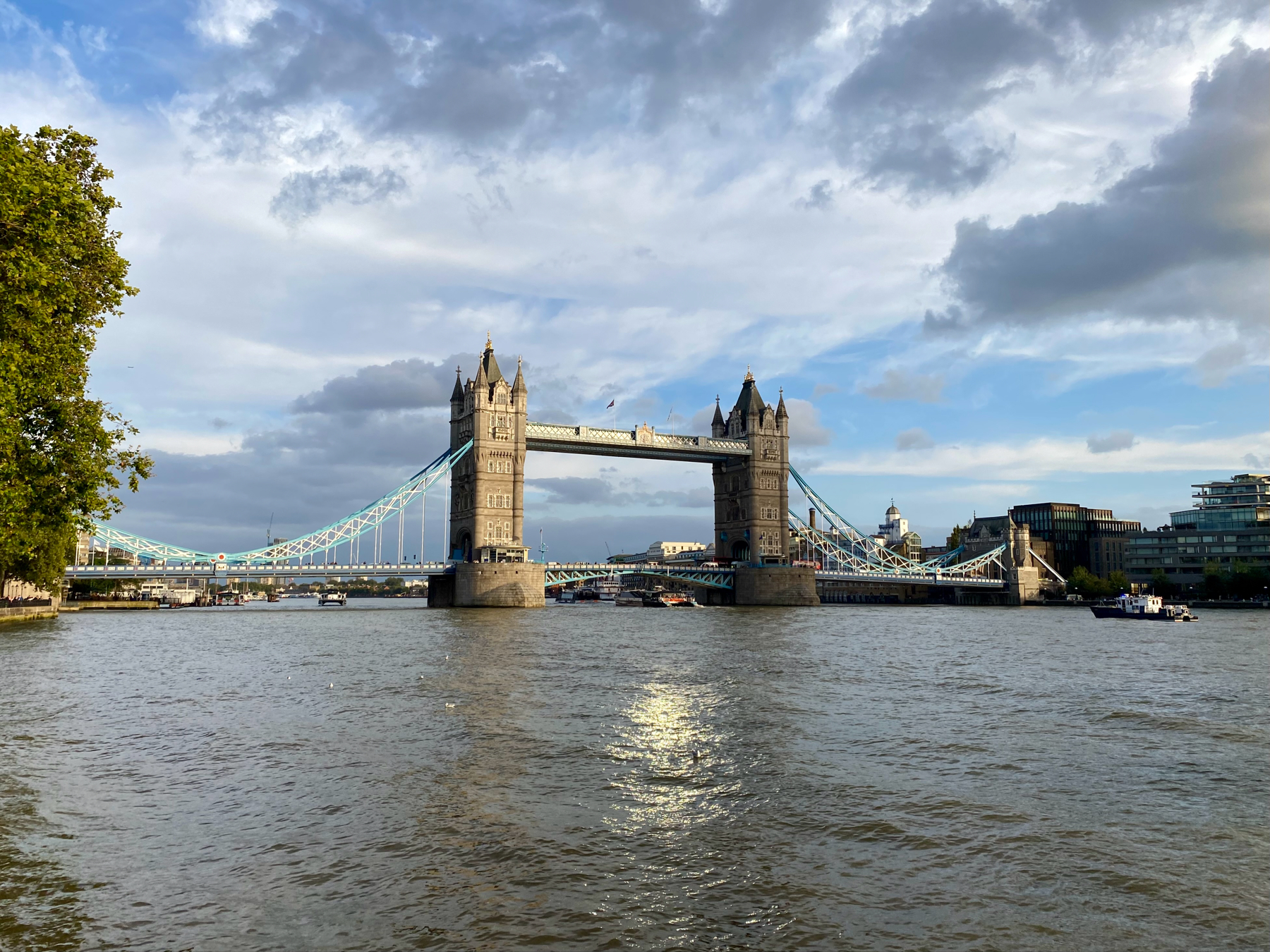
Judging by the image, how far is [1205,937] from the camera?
9.43m

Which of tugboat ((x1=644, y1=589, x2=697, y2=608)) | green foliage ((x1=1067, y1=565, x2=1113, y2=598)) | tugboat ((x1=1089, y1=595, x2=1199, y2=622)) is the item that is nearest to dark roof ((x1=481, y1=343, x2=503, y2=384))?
tugboat ((x1=644, y1=589, x2=697, y2=608))

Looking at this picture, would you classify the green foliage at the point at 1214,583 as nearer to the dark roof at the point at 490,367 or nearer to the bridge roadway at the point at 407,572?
the bridge roadway at the point at 407,572

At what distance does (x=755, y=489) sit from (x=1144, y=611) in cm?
4754

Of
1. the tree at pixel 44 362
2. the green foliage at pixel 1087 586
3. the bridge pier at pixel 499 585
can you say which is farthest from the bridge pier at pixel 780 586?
the tree at pixel 44 362

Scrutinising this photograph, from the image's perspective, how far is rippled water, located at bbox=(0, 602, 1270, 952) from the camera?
31.7 ft

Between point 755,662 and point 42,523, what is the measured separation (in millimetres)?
25797

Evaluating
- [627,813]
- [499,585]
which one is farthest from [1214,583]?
[627,813]

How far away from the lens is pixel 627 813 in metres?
13.9

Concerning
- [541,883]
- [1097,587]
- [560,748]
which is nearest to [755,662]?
[560,748]

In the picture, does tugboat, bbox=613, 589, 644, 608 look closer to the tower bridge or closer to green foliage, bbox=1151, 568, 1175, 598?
the tower bridge

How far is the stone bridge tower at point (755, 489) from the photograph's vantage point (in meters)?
120

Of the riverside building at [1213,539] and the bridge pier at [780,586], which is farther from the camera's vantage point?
the riverside building at [1213,539]

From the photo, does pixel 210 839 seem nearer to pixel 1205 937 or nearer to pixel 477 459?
pixel 1205 937

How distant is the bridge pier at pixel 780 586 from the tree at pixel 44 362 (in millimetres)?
94729
